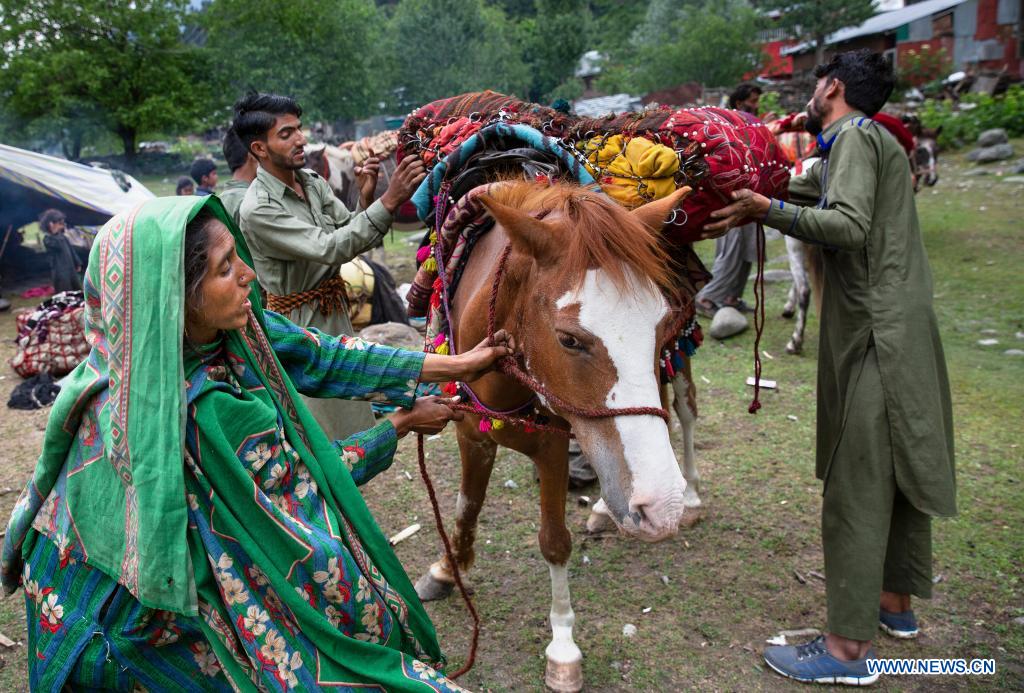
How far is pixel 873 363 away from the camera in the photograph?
272 centimetres

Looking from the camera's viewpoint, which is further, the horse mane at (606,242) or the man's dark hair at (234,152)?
the man's dark hair at (234,152)

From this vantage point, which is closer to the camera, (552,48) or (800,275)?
(800,275)

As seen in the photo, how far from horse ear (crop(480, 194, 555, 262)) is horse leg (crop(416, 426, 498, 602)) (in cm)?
113

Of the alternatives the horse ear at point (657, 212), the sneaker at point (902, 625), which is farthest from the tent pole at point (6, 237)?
the sneaker at point (902, 625)

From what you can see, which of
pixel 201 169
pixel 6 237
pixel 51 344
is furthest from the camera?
pixel 6 237

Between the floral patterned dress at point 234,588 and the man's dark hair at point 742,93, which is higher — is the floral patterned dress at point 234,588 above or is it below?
below

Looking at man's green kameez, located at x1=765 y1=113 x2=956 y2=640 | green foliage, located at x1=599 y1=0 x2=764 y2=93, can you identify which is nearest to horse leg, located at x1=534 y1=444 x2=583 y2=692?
man's green kameez, located at x1=765 y1=113 x2=956 y2=640

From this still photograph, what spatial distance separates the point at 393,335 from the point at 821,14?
95.8ft

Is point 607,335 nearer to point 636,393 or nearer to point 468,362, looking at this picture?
point 636,393

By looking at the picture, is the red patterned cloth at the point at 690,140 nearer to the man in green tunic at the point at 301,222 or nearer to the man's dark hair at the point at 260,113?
the man in green tunic at the point at 301,222

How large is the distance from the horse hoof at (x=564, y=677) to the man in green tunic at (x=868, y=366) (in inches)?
32.4

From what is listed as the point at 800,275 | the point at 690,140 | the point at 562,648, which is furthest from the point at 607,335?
the point at 800,275

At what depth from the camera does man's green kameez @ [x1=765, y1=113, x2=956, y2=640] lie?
2625 mm

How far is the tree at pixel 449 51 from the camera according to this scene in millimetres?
23828
